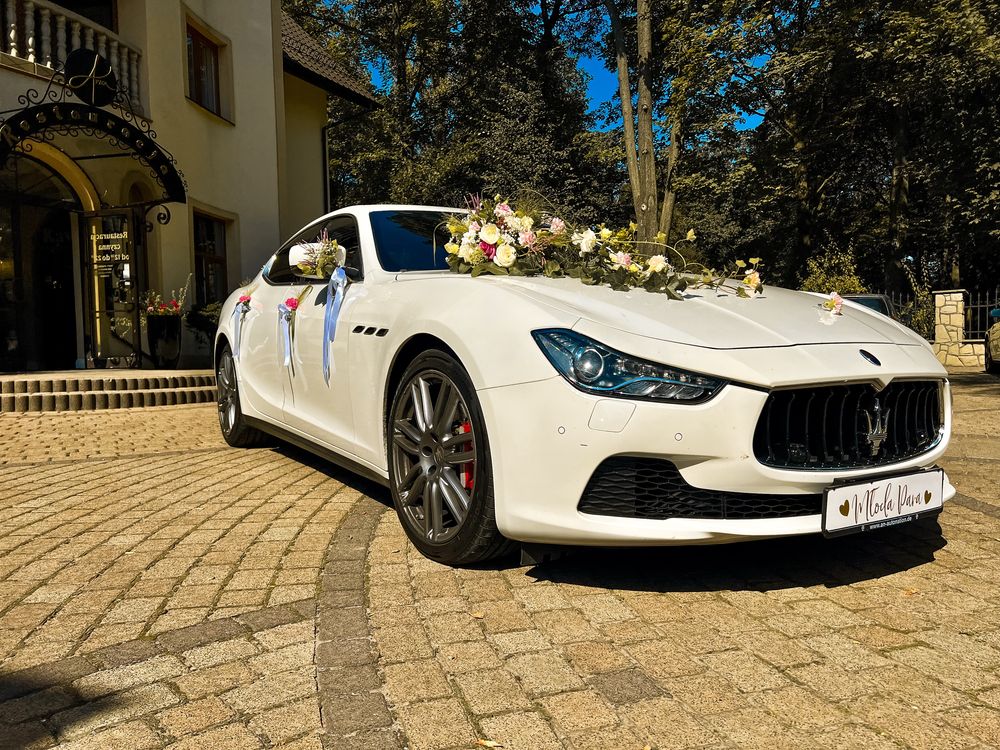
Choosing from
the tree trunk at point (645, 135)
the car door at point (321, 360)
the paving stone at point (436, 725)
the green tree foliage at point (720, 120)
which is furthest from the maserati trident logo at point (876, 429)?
the tree trunk at point (645, 135)

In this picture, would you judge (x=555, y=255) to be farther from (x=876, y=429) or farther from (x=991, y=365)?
(x=991, y=365)

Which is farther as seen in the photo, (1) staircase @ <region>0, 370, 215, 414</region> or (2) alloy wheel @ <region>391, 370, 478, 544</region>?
(1) staircase @ <region>0, 370, 215, 414</region>

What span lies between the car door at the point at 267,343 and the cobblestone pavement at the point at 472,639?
3.12 feet

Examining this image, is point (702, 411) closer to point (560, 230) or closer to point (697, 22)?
point (560, 230)

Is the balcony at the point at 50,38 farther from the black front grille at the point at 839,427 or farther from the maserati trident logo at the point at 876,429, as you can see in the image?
the maserati trident logo at the point at 876,429

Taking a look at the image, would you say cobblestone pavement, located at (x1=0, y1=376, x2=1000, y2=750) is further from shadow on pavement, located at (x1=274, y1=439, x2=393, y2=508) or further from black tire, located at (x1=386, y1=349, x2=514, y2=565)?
shadow on pavement, located at (x1=274, y1=439, x2=393, y2=508)

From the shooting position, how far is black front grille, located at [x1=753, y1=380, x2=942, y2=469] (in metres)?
2.58

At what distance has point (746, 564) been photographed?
3.13m

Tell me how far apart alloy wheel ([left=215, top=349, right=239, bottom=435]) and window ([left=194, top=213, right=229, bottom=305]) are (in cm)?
721

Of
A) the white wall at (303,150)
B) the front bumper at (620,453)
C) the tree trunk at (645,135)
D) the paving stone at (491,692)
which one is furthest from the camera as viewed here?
the white wall at (303,150)

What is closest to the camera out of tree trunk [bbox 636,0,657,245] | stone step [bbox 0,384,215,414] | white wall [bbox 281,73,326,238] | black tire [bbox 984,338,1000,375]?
stone step [bbox 0,384,215,414]

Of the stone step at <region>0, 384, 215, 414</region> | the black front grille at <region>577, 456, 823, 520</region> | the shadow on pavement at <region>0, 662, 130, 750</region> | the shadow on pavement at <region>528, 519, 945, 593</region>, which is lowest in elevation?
the shadow on pavement at <region>0, 662, 130, 750</region>

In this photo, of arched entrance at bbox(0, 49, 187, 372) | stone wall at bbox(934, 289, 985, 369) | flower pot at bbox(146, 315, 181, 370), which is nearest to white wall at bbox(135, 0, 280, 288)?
arched entrance at bbox(0, 49, 187, 372)

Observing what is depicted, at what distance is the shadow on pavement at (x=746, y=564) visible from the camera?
2936 millimetres
